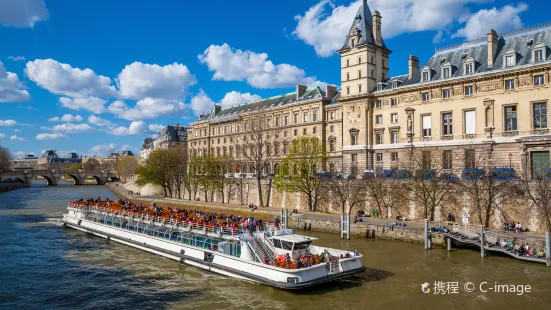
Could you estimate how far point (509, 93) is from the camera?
43562 millimetres

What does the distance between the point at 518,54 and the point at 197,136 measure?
2689 inches

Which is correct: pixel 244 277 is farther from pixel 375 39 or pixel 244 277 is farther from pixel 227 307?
pixel 375 39

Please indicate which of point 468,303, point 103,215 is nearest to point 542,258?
point 468,303

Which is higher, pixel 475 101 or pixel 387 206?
pixel 475 101

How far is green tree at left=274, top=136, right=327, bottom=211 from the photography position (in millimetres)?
53375

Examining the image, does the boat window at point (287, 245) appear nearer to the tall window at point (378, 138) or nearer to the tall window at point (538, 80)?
the tall window at point (538, 80)

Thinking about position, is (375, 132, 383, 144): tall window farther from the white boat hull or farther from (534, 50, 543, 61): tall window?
the white boat hull

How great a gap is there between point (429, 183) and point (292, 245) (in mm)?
22051

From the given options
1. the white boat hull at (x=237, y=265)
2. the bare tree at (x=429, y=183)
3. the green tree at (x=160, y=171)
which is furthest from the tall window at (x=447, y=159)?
the green tree at (x=160, y=171)

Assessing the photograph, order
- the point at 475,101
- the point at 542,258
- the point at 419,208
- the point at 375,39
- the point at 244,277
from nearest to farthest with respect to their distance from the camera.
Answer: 1. the point at 244,277
2. the point at 542,258
3. the point at 419,208
4. the point at 475,101
5. the point at 375,39

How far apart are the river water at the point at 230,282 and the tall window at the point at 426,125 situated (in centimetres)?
1991

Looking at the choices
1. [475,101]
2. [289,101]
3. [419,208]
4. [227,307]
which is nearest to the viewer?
[227,307]

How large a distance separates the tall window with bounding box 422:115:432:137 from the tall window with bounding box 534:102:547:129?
11139 mm

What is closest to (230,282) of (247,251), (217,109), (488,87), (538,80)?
(247,251)
